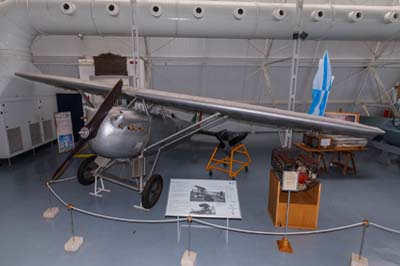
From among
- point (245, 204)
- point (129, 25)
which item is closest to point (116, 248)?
point (245, 204)

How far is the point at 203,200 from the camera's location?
9.56 feet

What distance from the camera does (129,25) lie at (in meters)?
5.21

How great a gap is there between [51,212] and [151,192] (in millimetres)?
1683

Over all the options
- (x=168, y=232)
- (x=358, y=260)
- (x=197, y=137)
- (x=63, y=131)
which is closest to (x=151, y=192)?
(x=168, y=232)

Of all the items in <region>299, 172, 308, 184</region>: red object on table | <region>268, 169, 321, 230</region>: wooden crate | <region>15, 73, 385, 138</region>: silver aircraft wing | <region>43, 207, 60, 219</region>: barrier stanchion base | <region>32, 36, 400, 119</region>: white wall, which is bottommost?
<region>43, 207, 60, 219</region>: barrier stanchion base

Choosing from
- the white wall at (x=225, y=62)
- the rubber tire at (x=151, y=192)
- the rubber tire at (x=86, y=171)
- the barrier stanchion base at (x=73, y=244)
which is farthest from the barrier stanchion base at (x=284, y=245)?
the white wall at (x=225, y=62)

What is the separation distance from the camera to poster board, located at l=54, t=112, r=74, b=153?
6.53m

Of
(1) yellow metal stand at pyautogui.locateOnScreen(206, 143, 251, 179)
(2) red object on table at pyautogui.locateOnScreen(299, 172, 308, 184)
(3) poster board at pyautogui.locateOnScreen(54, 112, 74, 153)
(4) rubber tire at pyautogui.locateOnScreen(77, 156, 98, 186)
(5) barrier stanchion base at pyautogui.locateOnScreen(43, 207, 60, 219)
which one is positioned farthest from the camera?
(3) poster board at pyautogui.locateOnScreen(54, 112, 74, 153)

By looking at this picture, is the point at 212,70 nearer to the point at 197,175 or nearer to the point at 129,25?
the point at 129,25

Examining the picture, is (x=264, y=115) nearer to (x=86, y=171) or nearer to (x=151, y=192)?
(x=151, y=192)

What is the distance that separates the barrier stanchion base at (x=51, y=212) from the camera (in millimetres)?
3463

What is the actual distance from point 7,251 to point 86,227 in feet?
3.07

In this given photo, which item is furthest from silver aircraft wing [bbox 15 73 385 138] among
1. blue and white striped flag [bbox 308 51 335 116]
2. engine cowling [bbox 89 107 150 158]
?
blue and white striped flag [bbox 308 51 335 116]

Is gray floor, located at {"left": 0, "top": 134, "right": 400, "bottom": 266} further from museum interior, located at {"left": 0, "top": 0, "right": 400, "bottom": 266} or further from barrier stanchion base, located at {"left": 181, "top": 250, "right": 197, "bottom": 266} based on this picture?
barrier stanchion base, located at {"left": 181, "top": 250, "right": 197, "bottom": 266}
